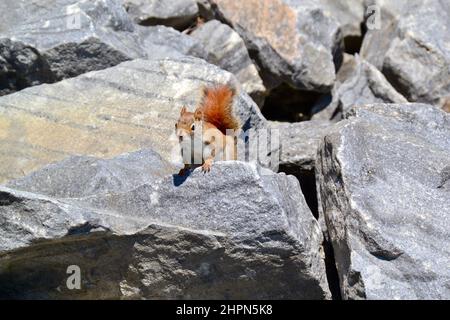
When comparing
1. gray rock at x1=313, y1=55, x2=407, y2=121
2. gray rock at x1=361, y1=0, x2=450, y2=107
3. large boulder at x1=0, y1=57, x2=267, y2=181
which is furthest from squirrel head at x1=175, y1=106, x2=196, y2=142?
gray rock at x1=361, y1=0, x2=450, y2=107

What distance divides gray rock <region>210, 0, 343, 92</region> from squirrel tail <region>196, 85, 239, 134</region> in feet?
5.76

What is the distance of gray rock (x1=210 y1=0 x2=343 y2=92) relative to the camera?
620 cm

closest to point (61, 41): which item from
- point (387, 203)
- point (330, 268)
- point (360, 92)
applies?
point (360, 92)

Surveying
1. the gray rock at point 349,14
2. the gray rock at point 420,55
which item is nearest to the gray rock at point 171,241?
the gray rock at point 420,55

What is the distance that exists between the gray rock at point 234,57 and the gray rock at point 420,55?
1.03m

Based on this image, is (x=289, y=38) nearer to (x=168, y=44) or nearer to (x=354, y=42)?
(x=168, y=44)

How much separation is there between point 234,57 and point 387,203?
2.48 m

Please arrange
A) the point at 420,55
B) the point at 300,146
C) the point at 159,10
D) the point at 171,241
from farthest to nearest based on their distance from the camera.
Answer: the point at 159,10
the point at 420,55
the point at 300,146
the point at 171,241

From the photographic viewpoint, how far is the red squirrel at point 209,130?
4145mm

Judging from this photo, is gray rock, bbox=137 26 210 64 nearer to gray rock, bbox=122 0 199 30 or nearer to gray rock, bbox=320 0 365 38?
gray rock, bbox=122 0 199 30

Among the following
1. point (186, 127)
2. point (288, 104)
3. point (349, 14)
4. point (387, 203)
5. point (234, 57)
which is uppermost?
point (186, 127)

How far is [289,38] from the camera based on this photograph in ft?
20.3
